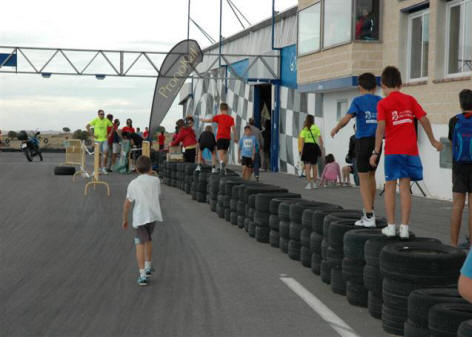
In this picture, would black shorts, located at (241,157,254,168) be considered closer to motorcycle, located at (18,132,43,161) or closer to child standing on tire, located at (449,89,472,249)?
child standing on tire, located at (449,89,472,249)

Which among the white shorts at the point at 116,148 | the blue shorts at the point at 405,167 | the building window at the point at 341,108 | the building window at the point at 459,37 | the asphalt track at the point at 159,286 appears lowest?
the asphalt track at the point at 159,286

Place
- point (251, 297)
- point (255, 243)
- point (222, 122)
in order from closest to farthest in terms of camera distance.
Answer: point (251, 297)
point (255, 243)
point (222, 122)

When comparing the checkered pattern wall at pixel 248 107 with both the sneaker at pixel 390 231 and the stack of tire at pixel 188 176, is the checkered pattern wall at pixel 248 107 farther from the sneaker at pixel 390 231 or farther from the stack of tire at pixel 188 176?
the sneaker at pixel 390 231

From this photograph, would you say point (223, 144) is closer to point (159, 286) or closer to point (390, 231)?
point (159, 286)

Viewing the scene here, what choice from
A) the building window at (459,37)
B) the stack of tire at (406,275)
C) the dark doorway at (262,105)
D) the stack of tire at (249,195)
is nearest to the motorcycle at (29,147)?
the dark doorway at (262,105)

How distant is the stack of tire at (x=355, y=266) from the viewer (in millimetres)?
6594

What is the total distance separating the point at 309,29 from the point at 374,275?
19646mm

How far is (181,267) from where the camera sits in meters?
8.55

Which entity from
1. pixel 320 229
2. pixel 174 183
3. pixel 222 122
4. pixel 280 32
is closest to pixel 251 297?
pixel 320 229

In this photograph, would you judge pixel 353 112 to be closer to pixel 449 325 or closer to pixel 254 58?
pixel 449 325

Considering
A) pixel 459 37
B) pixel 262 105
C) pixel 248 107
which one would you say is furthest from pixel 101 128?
pixel 459 37

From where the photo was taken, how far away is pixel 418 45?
64.5 ft

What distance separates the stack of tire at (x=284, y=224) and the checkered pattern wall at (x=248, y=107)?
1765 cm

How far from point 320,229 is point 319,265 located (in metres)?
0.39
